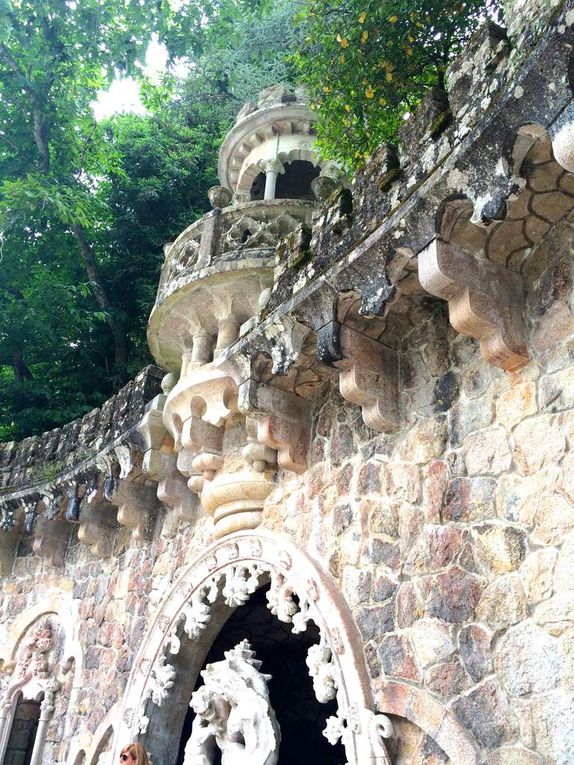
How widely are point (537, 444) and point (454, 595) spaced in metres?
0.83

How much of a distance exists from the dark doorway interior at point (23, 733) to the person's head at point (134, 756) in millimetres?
3161

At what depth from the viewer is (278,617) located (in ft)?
14.1

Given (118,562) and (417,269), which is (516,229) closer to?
(417,269)

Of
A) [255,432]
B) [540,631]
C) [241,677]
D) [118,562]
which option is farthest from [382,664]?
[118,562]

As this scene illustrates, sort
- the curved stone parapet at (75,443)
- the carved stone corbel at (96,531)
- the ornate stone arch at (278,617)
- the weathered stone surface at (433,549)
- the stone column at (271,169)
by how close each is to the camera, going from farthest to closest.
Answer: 1. the stone column at (271,169)
2. the carved stone corbel at (96,531)
3. the curved stone parapet at (75,443)
4. the ornate stone arch at (278,617)
5. the weathered stone surface at (433,549)

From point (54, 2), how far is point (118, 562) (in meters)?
8.04

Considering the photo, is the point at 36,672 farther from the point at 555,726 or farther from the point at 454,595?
the point at 555,726

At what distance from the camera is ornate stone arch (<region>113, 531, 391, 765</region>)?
11.8 ft

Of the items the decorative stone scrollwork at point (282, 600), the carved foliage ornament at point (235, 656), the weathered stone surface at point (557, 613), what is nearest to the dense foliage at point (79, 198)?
the carved foliage ornament at point (235, 656)

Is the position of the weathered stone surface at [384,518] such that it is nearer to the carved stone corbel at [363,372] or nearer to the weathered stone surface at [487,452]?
the carved stone corbel at [363,372]

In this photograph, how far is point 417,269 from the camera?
3.65 metres

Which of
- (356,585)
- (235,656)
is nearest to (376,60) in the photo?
(356,585)

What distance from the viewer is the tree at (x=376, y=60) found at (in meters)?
5.88

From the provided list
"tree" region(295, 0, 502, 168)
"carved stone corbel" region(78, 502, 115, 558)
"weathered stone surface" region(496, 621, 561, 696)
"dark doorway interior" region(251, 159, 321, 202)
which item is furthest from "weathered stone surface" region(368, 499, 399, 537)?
"dark doorway interior" region(251, 159, 321, 202)
